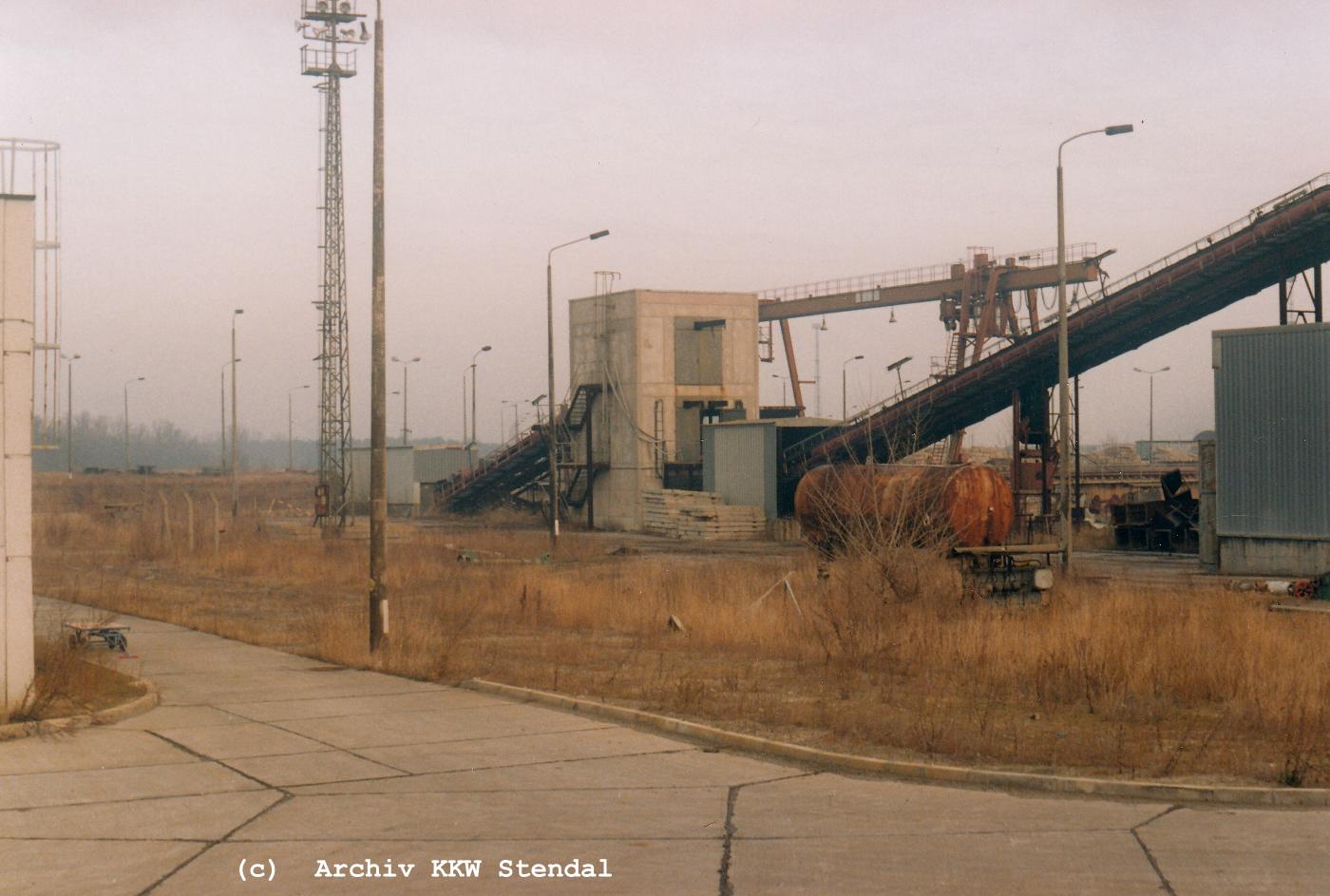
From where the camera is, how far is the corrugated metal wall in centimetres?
2870

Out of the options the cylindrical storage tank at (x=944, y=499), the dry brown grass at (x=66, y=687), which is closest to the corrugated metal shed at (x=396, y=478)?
the cylindrical storage tank at (x=944, y=499)

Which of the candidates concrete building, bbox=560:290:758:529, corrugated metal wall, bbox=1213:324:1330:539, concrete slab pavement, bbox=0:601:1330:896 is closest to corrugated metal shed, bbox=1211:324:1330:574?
corrugated metal wall, bbox=1213:324:1330:539

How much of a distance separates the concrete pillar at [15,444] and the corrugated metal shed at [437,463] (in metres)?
61.4

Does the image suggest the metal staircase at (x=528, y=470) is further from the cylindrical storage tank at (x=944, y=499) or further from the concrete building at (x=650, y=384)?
the cylindrical storage tank at (x=944, y=499)

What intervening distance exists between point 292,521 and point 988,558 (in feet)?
160

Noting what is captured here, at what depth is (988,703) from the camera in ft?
43.7

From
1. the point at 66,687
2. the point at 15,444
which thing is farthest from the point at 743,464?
the point at 15,444

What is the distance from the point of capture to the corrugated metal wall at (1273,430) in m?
28.7

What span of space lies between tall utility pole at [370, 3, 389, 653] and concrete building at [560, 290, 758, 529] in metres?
37.5

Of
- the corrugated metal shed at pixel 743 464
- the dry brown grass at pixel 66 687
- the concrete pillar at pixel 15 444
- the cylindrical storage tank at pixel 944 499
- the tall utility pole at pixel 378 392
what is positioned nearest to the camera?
the concrete pillar at pixel 15 444

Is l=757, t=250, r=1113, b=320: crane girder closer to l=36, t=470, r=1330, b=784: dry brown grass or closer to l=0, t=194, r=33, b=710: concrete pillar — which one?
l=36, t=470, r=1330, b=784: dry brown grass

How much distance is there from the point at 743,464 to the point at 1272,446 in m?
24.2

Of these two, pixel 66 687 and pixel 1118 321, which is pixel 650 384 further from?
pixel 66 687

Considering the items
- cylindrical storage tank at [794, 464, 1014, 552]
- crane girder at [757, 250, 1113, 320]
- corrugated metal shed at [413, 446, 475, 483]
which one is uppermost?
crane girder at [757, 250, 1113, 320]
